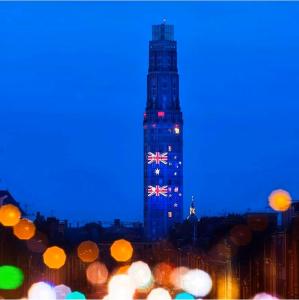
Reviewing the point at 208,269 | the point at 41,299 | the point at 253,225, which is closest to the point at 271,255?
the point at 41,299

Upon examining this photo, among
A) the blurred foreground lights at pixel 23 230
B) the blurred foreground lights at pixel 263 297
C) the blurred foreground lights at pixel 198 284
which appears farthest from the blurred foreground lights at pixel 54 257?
the blurred foreground lights at pixel 263 297

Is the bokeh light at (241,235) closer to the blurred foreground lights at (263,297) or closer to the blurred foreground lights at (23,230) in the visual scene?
the blurred foreground lights at (263,297)

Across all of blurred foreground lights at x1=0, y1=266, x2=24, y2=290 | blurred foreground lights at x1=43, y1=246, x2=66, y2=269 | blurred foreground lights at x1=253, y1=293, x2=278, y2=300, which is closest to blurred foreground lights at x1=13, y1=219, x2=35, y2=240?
blurred foreground lights at x1=0, y1=266, x2=24, y2=290

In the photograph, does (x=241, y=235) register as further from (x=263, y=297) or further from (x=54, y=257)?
(x=54, y=257)

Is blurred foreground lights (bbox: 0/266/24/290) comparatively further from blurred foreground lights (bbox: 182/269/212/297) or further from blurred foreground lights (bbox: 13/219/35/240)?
blurred foreground lights (bbox: 182/269/212/297)

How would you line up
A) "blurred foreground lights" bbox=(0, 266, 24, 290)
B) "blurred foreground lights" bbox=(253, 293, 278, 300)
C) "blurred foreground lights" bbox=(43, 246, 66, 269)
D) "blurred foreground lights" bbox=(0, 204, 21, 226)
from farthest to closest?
"blurred foreground lights" bbox=(43, 246, 66, 269), "blurred foreground lights" bbox=(0, 204, 21, 226), "blurred foreground lights" bbox=(0, 266, 24, 290), "blurred foreground lights" bbox=(253, 293, 278, 300)

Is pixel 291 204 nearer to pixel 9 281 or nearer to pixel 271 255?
pixel 271 255
